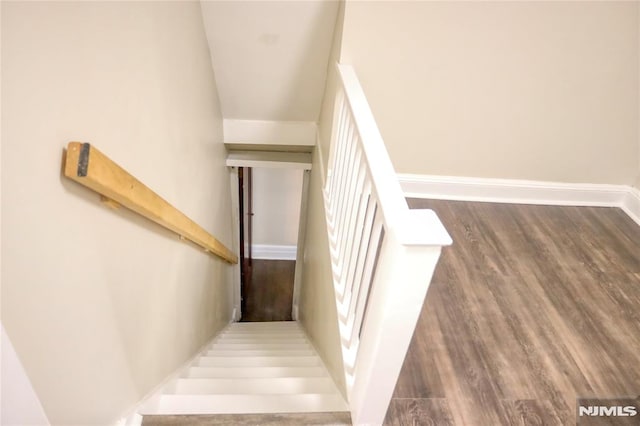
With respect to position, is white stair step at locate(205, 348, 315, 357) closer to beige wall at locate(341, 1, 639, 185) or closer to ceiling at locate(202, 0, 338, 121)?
beige wall at locate(341, 1, 639, 185)

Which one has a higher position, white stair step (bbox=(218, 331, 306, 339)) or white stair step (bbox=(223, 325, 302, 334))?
white stair step (bbox=(218, 331, 306, 339))

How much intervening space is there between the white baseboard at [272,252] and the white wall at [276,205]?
47 millimetres

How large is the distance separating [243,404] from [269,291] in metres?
3.84

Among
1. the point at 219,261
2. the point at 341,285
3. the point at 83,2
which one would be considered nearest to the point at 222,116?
the point at 219,261

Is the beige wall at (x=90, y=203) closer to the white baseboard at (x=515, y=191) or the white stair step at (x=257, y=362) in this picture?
the white stair step at (x=257, y=362)

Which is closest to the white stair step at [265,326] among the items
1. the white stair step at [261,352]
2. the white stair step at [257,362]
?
the white stair step at [261,352]

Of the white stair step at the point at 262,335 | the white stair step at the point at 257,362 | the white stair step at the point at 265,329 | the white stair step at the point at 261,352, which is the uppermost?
the white stair step at the point at 257,362

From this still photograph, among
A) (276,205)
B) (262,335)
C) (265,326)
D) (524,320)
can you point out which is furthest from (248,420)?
(276,205)

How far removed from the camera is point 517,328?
1935 millimetres

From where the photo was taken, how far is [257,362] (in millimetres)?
2322

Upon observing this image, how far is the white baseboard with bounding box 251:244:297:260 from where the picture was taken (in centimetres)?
540

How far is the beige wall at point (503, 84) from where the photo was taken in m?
2.16

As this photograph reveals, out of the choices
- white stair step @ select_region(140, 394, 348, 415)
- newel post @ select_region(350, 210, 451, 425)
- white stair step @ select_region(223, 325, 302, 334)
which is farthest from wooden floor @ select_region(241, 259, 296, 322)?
newel post @ select_region(350, 210, 451, 425)

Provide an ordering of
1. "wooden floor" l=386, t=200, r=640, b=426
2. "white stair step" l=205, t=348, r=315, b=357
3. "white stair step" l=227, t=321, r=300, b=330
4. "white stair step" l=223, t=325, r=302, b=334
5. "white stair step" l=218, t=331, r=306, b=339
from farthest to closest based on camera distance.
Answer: "white stair step" l=227, t=321, r=300, b=330 < "white stair step" l=223, t=325, r=302, b=334 < "white stair step" l=218, t=331, r=306, b=339 < "white stair step" l=205, t=348, r=315, b=357 < "wooden floor" l=386, t=200, r=640, b=426
